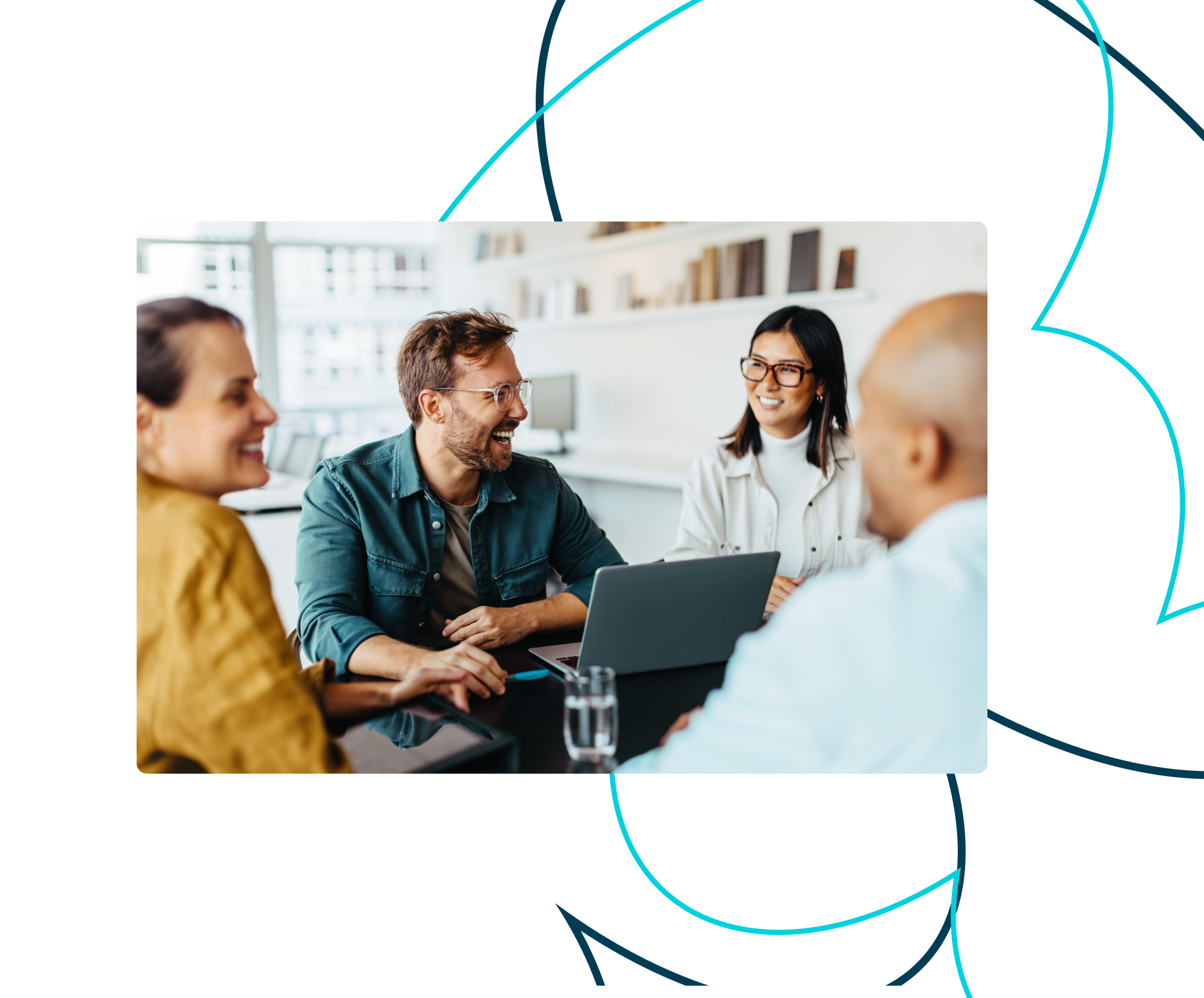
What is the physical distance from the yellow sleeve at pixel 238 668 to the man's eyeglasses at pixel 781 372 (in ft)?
3.92

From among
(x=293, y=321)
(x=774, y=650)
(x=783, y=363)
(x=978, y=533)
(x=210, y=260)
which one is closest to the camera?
(x=774, y=650)

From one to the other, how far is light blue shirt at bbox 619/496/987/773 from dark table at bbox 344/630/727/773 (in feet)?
0.19

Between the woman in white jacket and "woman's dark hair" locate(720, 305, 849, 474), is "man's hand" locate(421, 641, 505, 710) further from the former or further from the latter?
"woman's dark hair" locate(720, 305, 849, 474)

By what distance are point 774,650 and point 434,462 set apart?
987 mm

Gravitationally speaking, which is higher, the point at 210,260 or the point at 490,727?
the point at 210,260

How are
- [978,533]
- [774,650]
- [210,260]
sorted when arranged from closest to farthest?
[774,650] < [978,533] < [210,260]

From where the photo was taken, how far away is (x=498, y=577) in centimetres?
237

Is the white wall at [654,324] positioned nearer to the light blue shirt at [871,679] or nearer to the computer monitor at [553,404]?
the computer monitor at [553,404]

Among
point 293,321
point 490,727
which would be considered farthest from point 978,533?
point 293,321

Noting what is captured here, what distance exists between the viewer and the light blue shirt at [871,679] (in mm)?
1750

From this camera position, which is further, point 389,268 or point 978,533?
point 389,268

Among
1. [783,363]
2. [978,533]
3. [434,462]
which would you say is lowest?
[978,533]

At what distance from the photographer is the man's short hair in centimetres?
225

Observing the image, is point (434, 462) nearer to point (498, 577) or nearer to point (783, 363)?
point (498, 577)
